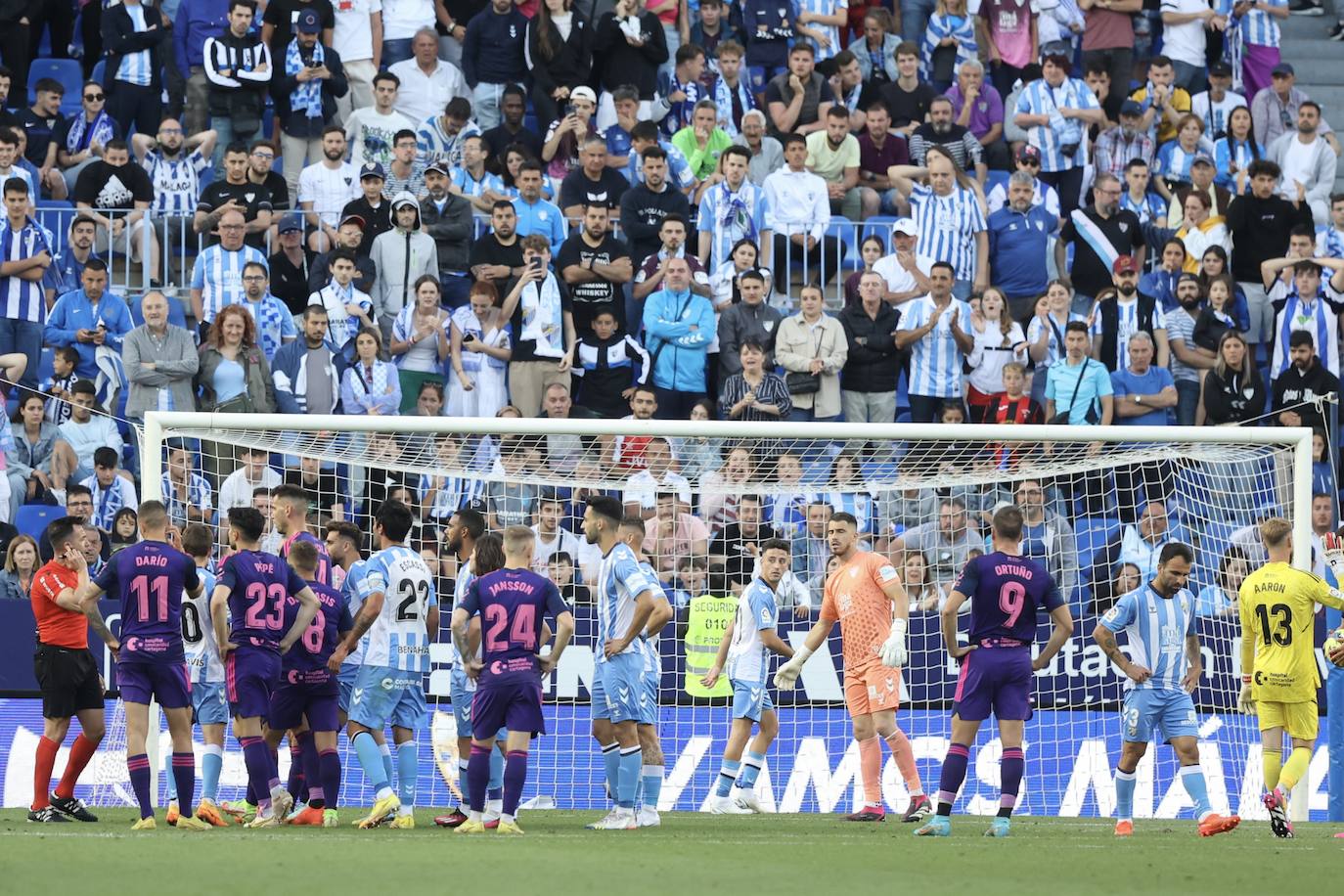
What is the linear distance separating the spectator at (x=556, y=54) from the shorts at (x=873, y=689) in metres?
9.62

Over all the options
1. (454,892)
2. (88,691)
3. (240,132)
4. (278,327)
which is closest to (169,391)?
(278,327)

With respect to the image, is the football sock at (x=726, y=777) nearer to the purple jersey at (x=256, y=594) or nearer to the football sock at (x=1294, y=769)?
the purple jersey at (x=256, y=594)

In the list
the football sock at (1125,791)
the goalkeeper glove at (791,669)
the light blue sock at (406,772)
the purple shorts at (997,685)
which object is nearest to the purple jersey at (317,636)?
the light blue sock at (406,772)

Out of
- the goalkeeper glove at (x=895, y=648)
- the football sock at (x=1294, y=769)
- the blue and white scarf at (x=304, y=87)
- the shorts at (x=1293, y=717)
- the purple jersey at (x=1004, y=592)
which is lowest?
the football sock at (x=1294, y=769)

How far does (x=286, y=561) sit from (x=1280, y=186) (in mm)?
13607

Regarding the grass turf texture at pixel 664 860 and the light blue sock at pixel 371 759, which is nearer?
the grass turf texture at pixel 664 860

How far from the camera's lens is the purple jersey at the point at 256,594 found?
11945 millimetres

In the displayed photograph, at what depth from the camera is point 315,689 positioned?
40.5ft

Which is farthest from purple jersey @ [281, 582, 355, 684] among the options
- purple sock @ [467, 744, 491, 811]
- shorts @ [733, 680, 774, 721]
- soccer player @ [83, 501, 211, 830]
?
shorts @ [733, 680, 774, 721]

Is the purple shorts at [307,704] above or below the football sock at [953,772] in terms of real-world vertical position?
above

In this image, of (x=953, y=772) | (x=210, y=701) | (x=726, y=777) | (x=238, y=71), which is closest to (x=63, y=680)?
(x=210, y=701)

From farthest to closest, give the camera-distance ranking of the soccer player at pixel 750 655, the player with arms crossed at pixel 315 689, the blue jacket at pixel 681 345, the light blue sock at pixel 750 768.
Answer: the blue jacket at pixel 681 345
the light blue sock at pixel 750 768
the soccer player at pixel 750 655
the player with arms crossed at pixel 315 689

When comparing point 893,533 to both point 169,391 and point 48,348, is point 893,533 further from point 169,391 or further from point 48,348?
point 48,348

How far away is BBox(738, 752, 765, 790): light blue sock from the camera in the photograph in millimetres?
14367
